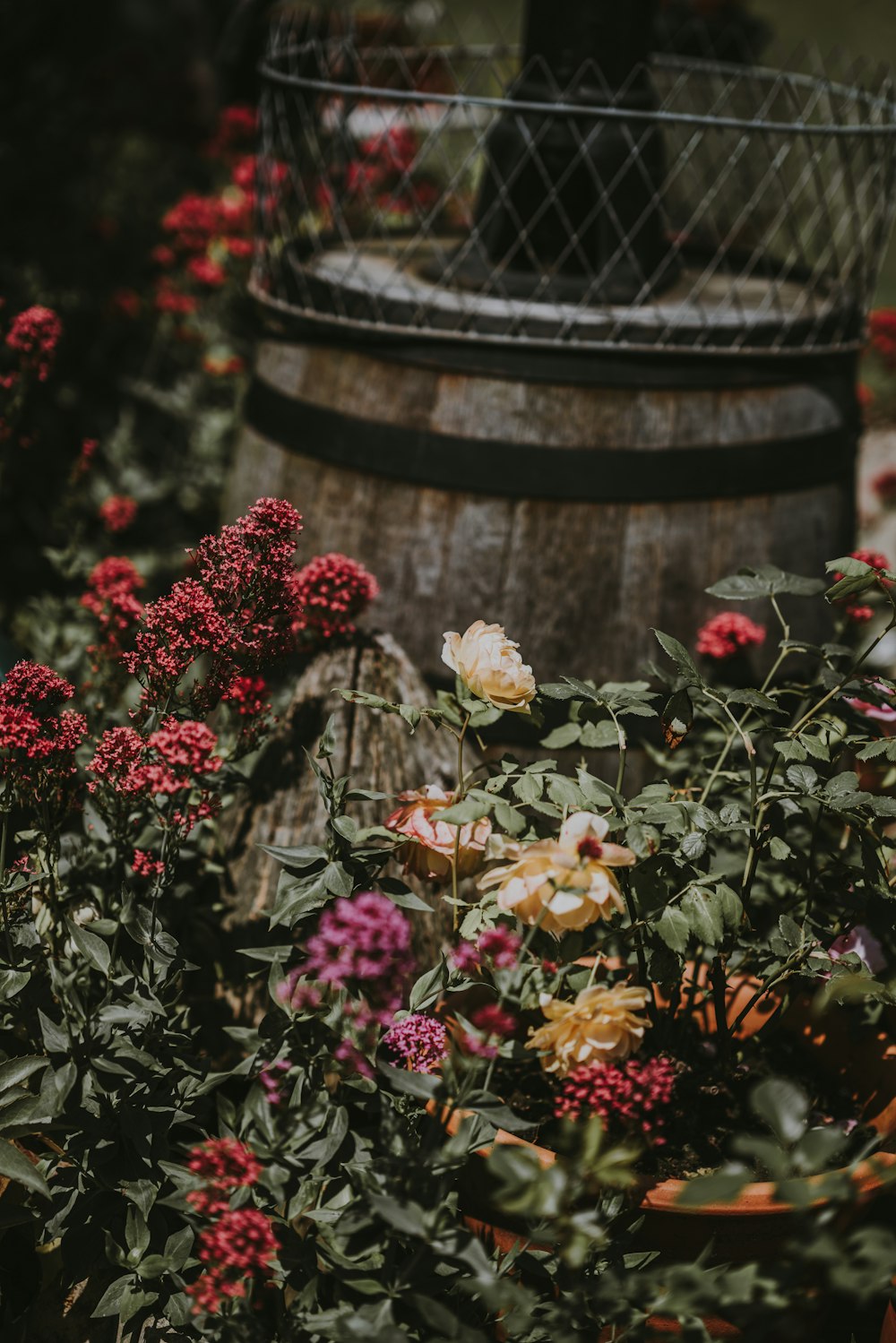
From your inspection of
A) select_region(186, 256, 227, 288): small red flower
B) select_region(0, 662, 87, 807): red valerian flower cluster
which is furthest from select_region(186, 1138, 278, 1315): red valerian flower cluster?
select_region(186, 256, 227, 288): small red flower

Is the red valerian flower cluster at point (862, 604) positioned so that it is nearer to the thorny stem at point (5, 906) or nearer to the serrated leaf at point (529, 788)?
the serrated leaf at point (529, 788)

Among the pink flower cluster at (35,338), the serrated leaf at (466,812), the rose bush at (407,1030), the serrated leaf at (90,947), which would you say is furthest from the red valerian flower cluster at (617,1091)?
the pink flower cluster at (35,338)

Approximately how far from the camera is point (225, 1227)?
36.1 inches

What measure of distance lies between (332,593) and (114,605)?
0.29 meters

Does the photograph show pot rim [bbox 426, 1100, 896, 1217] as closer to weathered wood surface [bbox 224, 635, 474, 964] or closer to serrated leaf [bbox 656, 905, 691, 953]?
serrated leaf [bbox 656, 905, 691, 953]

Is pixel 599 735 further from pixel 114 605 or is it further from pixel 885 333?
pixel 885 333

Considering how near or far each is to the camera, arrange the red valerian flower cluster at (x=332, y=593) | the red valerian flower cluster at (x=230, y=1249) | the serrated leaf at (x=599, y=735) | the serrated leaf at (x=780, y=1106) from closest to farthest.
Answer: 1. the serrated leaf at (x=780, y=1106)
2. the red valerian flower cluster at (x=230, y=1249)
3. the serrated leaf at (x=599, y=735)
4. the red valerian flower cluster at (x=332, y=593)

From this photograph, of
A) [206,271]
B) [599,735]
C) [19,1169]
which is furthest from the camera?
[206,271]

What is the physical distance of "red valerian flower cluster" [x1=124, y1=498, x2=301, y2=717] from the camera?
3.69 ft

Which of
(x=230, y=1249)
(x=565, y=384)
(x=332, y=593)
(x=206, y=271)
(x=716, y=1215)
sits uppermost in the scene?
(x=565, y=384)

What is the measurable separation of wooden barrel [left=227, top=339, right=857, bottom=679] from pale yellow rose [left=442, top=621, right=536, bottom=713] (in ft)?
2.34

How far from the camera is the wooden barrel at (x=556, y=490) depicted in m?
1.81

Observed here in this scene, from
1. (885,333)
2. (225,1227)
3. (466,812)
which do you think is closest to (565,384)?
(466,812)

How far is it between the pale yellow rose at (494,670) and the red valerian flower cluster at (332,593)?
0.42 meters
